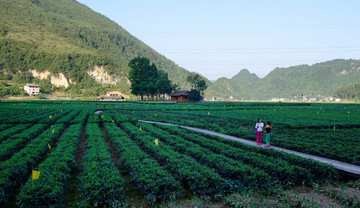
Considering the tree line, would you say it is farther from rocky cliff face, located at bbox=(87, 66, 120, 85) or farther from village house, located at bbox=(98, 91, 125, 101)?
rocky cliff face, located at bbox=(87, 66, 120, 85)

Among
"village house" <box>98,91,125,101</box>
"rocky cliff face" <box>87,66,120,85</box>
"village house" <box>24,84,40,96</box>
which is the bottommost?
"village house" <box>98,91,125,101</box>

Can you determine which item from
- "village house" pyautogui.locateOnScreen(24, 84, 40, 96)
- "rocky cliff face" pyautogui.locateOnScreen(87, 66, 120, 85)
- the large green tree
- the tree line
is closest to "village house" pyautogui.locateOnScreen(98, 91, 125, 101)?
the tree line

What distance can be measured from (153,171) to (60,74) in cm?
18511

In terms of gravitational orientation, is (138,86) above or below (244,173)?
above

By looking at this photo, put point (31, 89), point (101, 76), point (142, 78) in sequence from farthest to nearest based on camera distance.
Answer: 1. point (101, 76)
2. point (31, 89)
3. point (142, 78)

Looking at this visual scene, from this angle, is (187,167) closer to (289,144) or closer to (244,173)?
(244,173)

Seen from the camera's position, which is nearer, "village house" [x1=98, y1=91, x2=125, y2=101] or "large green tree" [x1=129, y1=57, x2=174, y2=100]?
"large green tree" [x1=129, y1=57, x2=174, y2=100]

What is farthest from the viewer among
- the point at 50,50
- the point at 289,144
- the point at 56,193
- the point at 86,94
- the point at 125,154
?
the point at 50,50

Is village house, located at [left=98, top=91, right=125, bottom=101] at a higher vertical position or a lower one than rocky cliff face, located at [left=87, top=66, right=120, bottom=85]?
lower

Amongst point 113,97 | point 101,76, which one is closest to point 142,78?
point 113,97

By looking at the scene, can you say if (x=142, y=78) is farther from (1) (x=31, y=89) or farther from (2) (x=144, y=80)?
(1) (x=31, y=89)

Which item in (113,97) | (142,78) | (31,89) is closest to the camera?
(142,78)

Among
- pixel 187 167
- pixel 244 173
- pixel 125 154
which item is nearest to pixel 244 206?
pixel 244 173

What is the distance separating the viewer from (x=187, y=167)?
1107cm
